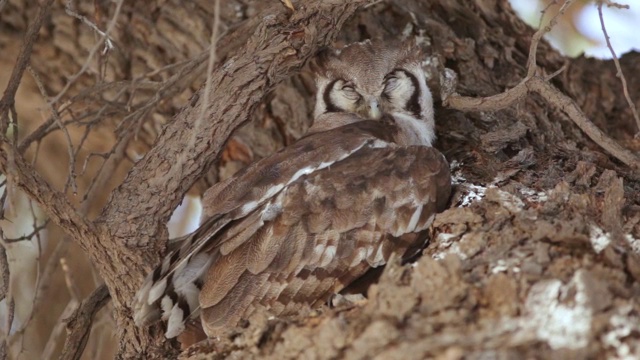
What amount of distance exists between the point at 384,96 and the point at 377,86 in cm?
5

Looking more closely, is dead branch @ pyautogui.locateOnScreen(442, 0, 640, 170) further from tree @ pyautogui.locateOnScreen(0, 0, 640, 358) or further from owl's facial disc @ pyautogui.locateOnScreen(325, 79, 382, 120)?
owl's facial disc @ pyautogui.locateOnScreen(325, 79, 382, 120)

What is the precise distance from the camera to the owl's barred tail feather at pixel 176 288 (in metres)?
2.55

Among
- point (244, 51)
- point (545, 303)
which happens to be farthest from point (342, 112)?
point (545, 303)

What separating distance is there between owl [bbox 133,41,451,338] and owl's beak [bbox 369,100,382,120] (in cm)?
30

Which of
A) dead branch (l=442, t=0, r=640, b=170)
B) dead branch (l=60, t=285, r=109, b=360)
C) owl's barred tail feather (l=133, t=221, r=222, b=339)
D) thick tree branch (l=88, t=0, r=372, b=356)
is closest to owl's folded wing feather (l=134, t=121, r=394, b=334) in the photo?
owl's barred tail feather (l=133, t=221, r=222, b=339)

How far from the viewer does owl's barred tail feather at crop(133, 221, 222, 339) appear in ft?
8.36

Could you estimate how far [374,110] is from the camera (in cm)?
316

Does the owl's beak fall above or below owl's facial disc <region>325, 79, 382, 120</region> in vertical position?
below

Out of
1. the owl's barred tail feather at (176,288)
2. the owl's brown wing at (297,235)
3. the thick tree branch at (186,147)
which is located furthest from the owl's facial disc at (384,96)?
the owl's barred tail feather at (176,288)

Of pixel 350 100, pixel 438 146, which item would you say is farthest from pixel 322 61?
pixel 438 146

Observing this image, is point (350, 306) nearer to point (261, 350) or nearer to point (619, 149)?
point (261, 350)

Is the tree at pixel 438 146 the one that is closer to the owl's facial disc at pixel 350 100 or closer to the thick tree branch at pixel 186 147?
the thick tree branch at pixel 186 147

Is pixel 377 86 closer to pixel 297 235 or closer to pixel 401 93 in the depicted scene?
pixel 401 93

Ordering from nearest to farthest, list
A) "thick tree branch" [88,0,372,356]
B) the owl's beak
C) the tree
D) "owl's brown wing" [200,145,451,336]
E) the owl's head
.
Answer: the tree
"owl's brown wing" [200,145,451,336]
"thick tree branch" [88,0,372,356]
the owl's beak
the owl's head
